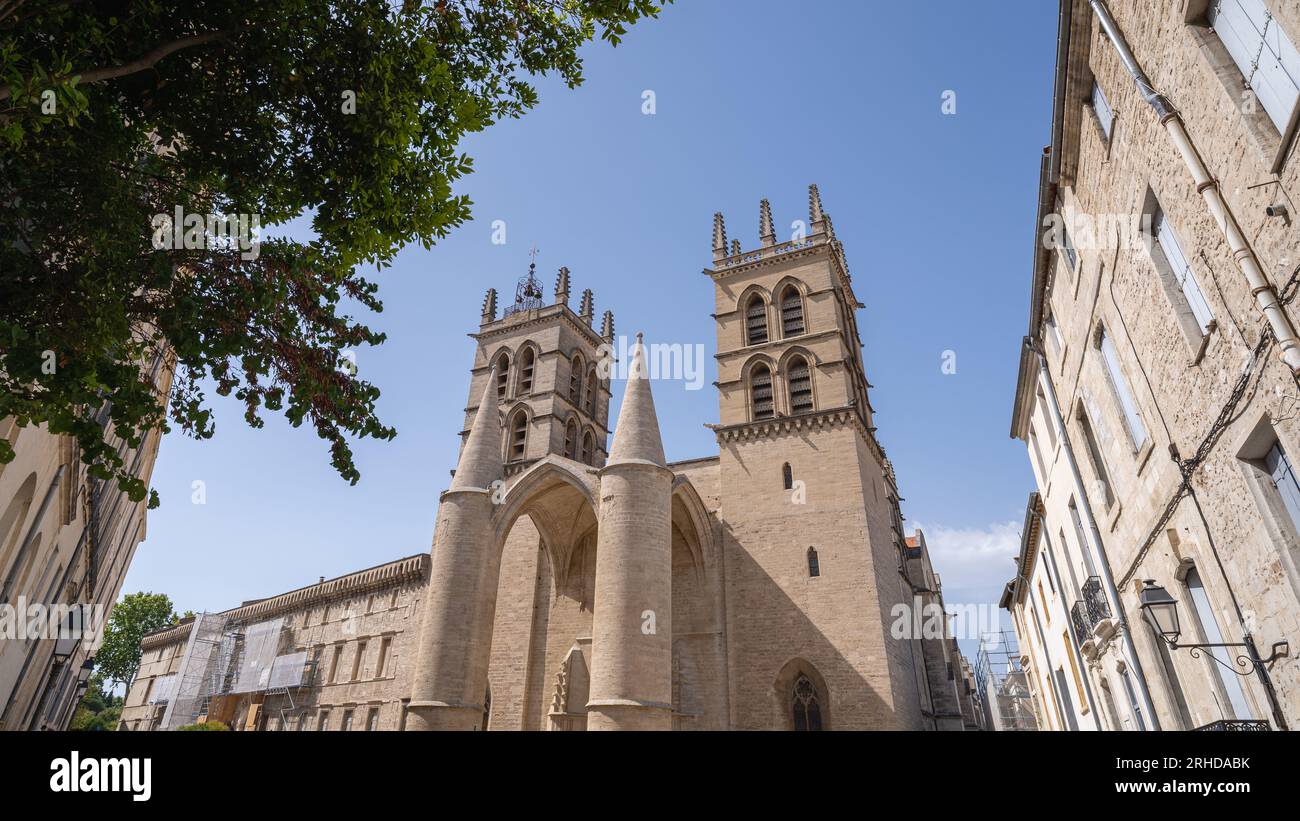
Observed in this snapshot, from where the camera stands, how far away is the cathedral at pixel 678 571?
59.0ft

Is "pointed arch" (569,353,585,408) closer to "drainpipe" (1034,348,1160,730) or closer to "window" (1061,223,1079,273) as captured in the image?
"drainpipe" (1034,348,1160,730)

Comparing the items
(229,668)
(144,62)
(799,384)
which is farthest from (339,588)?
(144,62)

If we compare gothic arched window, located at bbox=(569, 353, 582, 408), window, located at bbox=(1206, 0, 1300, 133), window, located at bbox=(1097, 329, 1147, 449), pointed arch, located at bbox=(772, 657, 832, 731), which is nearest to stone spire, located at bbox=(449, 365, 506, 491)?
gothic arched window, located at bbox=(569, 353, 582, 408)

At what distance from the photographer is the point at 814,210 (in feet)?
86.2

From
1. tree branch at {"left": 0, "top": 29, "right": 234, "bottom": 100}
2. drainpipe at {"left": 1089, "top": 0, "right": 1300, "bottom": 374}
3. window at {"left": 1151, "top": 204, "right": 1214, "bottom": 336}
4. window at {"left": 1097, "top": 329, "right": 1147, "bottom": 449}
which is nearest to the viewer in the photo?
tree branch at {"left": 0, "top": 29, "right": 234, "bottom": 100}

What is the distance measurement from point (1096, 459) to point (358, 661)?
2696 centimetres

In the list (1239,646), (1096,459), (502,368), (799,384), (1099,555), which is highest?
(502,368)

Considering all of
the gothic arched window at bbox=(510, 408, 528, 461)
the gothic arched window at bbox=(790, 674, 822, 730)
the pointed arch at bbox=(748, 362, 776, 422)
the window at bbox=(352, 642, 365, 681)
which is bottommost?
the gothic arched window at bbox=(790, 674, 822, 730)

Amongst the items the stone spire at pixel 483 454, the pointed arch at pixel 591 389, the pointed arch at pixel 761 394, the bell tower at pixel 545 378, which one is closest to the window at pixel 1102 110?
the pointed arch at pixel 761 394

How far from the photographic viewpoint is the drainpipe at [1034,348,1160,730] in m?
9.12

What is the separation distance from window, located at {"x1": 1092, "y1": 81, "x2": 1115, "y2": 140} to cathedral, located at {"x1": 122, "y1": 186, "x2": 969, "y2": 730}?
1254 centimetres

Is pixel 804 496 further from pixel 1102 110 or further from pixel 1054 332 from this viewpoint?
pixel 1102 110

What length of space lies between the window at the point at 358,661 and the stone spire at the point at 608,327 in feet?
55.6
